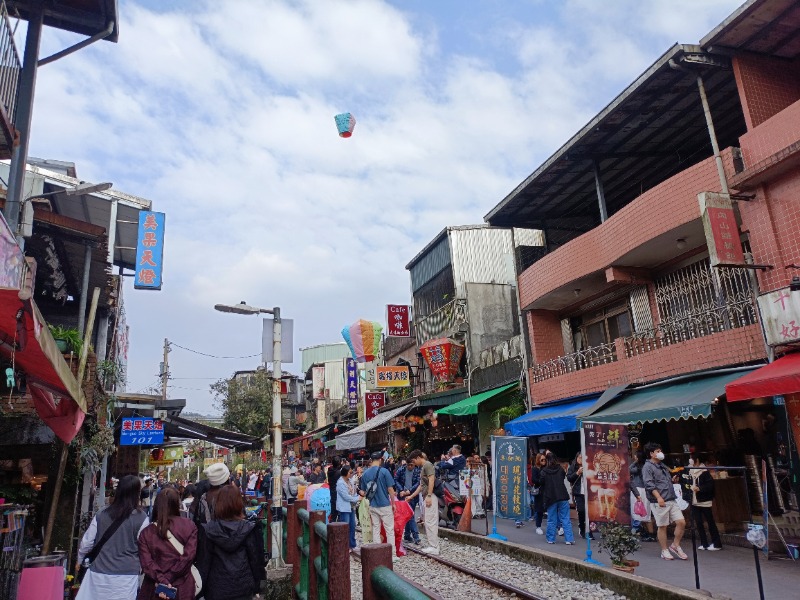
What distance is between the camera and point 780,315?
9586 millimetres

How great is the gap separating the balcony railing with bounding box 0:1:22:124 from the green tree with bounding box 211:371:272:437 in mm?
29597

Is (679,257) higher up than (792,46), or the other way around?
(792,46)

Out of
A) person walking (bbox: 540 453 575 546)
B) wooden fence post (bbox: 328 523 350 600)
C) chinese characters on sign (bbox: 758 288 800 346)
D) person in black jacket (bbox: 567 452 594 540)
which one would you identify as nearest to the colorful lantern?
person in black jacket (bbox: 567 452 594 540)

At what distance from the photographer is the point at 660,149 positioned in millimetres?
15250

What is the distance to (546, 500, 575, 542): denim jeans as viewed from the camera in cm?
1108

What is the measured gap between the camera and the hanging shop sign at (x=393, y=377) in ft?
84.8

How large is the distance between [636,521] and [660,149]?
30.3ft

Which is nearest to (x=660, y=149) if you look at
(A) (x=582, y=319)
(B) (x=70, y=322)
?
(A) (x=582, y=319)

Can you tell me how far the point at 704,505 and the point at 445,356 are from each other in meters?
13.8

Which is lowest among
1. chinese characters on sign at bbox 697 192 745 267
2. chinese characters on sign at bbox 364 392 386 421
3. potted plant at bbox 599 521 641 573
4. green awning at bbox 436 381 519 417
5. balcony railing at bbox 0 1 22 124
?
potted plant at bbox 599 521 641 573

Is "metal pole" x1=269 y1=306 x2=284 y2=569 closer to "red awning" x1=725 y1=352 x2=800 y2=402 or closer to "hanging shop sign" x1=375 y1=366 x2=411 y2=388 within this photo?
"red awning" x1=725 y1=352 x2=800 y2=402

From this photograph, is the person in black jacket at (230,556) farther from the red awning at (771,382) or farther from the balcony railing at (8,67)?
the red awning at (771,382)

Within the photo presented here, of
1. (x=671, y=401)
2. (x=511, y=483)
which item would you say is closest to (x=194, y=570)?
(x=511, y=483)

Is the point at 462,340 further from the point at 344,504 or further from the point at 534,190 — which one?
the point at 344,504
